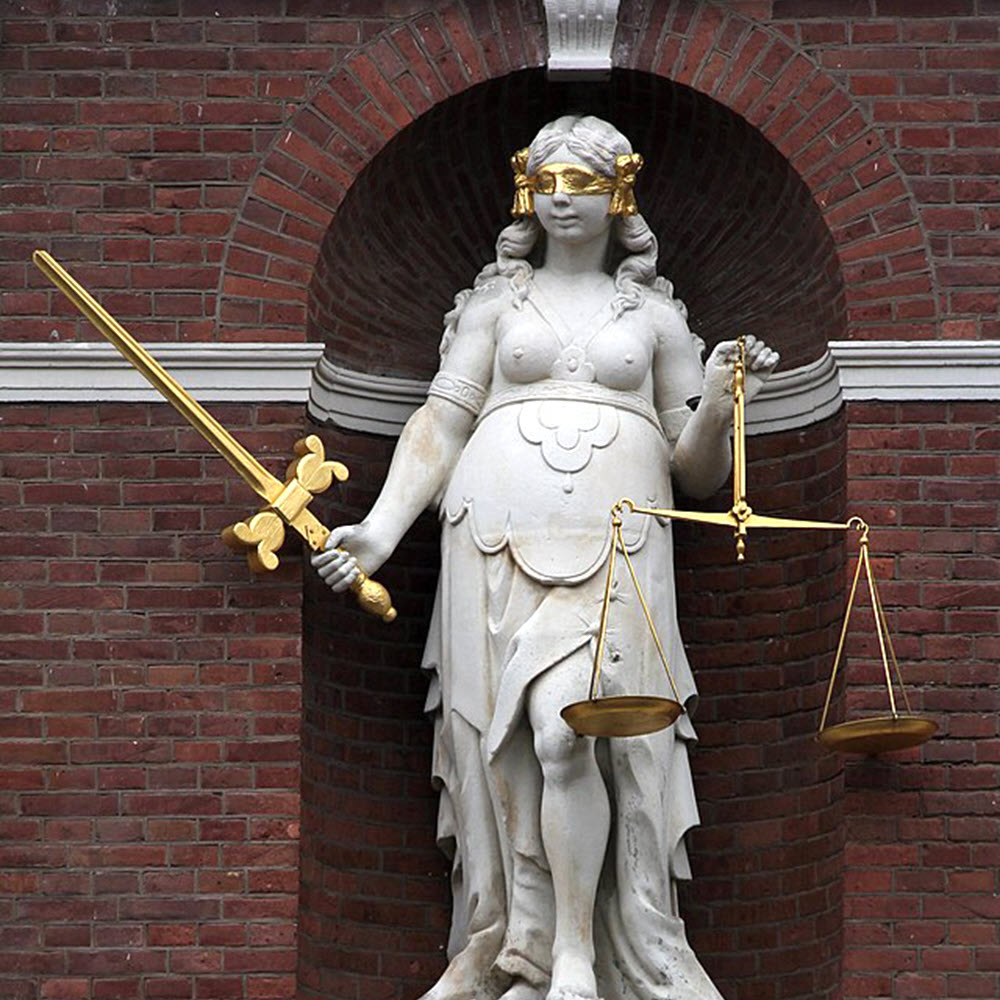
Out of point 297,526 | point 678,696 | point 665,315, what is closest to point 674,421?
point 665,315

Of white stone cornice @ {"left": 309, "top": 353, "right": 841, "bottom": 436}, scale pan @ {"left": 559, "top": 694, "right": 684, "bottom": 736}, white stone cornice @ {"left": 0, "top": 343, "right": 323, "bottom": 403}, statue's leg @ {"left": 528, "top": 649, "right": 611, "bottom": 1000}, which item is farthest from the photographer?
white stone cornice @ {"left": 309, "top": 353, "right": 841, "bottom": 436}

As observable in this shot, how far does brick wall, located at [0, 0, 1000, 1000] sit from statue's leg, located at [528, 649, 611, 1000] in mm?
886

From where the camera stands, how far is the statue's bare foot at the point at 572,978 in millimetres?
13812

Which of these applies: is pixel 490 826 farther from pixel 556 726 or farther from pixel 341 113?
pixel 341 113

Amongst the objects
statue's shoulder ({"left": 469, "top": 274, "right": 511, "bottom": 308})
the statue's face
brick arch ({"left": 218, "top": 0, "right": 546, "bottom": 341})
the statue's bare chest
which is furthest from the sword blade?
the statue's face

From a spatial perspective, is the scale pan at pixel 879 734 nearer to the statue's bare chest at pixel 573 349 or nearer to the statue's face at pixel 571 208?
the statue's bare chest at pixel 573 349

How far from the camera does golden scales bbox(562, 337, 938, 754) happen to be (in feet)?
44.5

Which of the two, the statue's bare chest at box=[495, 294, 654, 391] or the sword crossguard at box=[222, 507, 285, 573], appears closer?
the sword crossguard at box=[222, 507, 285, 573]

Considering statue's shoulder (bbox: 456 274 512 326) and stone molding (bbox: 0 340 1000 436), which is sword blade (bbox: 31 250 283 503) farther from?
statue's shoulder (bbox: 456 274 512 326)

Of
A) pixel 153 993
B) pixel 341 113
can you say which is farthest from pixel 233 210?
pixel 153 993

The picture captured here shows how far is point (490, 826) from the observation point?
1429 cm

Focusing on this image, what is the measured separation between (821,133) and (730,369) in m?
1.19

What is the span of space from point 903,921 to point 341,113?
137 inches

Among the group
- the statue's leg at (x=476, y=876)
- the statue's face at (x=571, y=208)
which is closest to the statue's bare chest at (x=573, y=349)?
the statue's face at (x=571, y=208)
